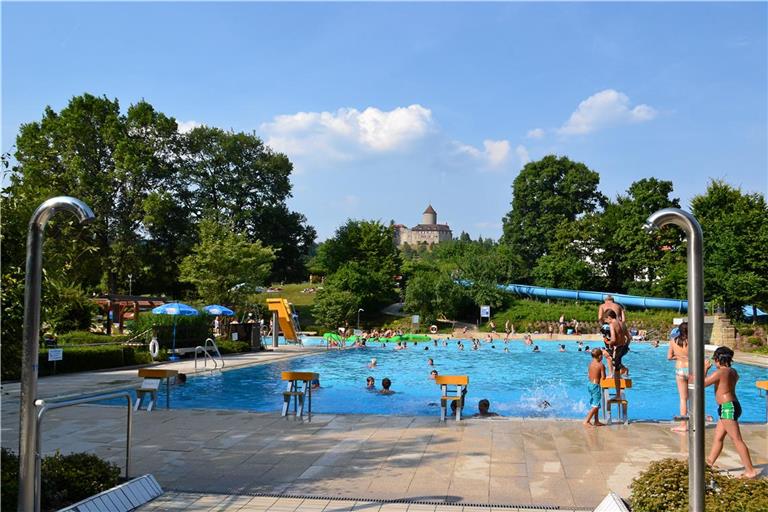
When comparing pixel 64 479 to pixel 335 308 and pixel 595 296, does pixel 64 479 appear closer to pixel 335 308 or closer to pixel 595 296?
pixel 335 308

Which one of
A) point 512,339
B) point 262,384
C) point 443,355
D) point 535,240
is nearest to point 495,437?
point 262,384

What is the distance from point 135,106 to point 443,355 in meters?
28.8

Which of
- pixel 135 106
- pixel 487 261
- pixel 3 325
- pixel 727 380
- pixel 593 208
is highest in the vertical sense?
pixel 135 106

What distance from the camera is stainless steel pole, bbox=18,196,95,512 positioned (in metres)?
4.82

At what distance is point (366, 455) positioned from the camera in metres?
8.34

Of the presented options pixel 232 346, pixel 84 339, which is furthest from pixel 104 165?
pixel 232 346

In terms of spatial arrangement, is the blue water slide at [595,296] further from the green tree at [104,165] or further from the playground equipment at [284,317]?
the green tree at [104,165]

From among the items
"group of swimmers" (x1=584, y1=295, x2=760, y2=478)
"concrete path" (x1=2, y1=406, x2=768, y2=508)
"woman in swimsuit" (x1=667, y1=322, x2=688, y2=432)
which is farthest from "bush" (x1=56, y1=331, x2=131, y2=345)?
"woman in swimsuit" (x1=667, y1=322, x2=688, y2=432)

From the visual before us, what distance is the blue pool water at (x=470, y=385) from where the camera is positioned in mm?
15586

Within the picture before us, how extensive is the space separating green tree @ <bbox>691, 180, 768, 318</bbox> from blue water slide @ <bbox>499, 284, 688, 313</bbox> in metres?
5.13

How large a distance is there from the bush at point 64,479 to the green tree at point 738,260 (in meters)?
36.3

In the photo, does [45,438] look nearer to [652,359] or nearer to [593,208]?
[652,359]

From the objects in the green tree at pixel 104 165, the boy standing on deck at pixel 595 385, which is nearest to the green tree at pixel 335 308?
the green tree at pixel 104 165

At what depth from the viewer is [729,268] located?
3541 centimetres
